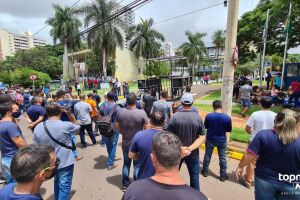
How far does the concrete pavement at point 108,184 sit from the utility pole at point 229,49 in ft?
5.54

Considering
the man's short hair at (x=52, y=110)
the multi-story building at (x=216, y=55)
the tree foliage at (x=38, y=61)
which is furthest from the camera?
the multi-story building at (x=216, y=55)

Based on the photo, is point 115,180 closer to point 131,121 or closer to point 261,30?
point 131,121

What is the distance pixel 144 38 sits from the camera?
45125 mm

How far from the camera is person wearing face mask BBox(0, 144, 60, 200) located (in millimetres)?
1779

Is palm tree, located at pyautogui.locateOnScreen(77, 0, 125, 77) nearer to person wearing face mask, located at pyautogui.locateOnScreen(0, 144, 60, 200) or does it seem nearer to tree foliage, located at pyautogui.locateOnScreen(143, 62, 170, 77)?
tree foliage, located at pyautogui.locateOnScreen(143, 62, 170, 77)

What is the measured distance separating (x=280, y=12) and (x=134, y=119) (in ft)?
67.8

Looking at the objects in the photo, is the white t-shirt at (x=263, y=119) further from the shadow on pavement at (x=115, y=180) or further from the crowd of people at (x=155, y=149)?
the shadow on pavement at (x=115, y=180)

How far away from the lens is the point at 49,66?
51.8m

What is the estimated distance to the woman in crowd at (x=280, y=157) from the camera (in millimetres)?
2568

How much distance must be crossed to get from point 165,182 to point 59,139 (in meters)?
2.28

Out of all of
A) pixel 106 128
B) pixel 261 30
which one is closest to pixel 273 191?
pixel 106 128

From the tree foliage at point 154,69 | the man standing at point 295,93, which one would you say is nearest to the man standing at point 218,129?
the man standing at point 295,93

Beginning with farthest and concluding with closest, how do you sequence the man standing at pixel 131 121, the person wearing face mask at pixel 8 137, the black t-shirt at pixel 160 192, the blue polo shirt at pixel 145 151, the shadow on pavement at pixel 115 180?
1. the shadow on pavement at pixel 115 180
2. the man standing at pixel 131 121
3. the person wearing face mask at pixel 8 137
4. the blue polo shirt at pixel 145 151
5. the black t-shirt at pixel 160 192

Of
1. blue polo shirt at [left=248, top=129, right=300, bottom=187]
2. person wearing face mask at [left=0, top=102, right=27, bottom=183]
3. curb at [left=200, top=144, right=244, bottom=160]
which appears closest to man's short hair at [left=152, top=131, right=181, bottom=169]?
blue polo shirt at [left=248, top=129, right=300, bottom=187]
